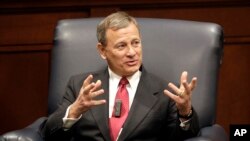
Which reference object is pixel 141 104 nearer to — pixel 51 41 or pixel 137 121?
pixel 137 121

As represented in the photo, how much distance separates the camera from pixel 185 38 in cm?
243

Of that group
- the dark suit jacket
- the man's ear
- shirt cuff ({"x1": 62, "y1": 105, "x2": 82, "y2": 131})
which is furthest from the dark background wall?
shirt cuff ({"x1": 62, "y1": 105, "x2": 82, "y2": 131})

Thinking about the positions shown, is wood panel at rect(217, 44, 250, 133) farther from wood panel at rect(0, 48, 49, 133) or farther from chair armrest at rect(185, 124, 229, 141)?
wood panel at rect(0, 48, 49, 133)

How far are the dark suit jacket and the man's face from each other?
83 millimetres

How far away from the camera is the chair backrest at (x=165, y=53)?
2.36 metres

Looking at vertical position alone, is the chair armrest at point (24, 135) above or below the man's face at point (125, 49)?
below

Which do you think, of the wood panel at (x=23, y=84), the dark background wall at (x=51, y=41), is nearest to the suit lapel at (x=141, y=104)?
the dark background wall at (x=51, y=41)

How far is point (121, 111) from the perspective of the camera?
2.23m

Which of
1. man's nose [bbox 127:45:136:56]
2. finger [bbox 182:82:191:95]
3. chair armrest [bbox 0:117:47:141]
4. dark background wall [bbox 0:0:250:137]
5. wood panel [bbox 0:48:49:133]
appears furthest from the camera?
wood panel [bbox 0:48:49:133]

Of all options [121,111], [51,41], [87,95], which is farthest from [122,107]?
[51,41]

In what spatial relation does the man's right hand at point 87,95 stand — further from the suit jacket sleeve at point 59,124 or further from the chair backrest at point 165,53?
the chair backrest at point 165,53

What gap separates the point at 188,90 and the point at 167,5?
3.60 ft

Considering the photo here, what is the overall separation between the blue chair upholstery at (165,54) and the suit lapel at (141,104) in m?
0.16

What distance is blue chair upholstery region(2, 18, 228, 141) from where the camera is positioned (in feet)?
7.73
